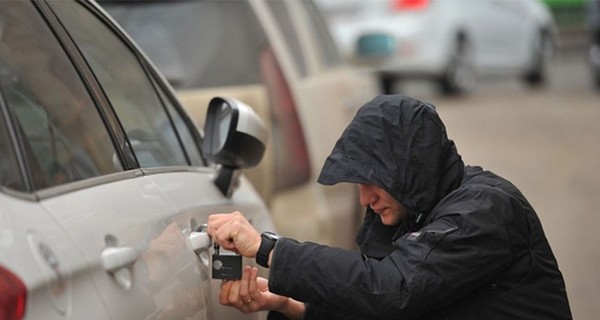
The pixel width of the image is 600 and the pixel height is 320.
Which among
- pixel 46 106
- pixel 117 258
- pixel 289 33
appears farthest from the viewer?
pixel 289 33

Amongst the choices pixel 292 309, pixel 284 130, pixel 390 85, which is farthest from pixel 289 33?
pixel 390 85

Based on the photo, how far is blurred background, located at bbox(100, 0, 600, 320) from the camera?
6281mm

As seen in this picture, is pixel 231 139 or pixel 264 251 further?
pixel 231 139

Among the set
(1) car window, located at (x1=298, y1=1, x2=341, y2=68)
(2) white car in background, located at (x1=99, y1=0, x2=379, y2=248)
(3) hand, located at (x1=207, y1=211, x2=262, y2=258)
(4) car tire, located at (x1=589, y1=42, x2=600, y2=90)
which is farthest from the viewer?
(4) car tire, located at (x1=589, y1=42, x2=600, y2=90)

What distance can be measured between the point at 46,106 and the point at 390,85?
14.4 metres

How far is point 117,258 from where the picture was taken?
8.67ft

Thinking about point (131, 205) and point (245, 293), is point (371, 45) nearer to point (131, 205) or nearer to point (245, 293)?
point (245, 293)

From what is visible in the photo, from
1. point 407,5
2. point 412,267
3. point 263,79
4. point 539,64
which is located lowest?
point 539,64

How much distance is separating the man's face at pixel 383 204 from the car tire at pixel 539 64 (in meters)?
16.7

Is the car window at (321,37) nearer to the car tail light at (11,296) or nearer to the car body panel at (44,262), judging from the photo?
the car body panel at (44,262)

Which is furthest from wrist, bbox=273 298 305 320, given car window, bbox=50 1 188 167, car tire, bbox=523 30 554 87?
car tire, bbox=523 30 554 87

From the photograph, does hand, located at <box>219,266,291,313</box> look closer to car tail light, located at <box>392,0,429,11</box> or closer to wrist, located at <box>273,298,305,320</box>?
wrist, located at <box>273,298,305,320</box>

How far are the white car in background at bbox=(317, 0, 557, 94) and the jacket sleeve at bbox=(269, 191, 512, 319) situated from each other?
1137 cm

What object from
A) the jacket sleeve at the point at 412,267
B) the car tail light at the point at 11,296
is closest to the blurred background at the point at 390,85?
the jacket sleeve at the point at 412,267
